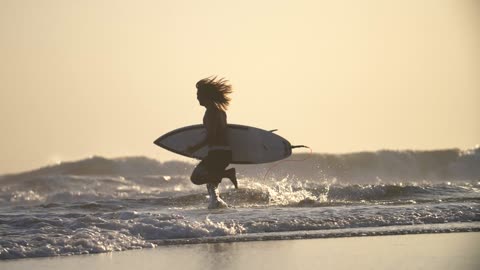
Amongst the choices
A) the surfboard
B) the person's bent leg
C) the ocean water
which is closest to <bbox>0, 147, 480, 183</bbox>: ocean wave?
the ocean water

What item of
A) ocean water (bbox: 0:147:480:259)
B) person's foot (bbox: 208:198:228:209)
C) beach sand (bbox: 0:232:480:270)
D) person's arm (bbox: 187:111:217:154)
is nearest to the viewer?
beach sand (bbox: 0:232:480:270)

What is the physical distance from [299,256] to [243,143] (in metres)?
6.82

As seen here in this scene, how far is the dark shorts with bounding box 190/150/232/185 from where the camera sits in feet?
50.8

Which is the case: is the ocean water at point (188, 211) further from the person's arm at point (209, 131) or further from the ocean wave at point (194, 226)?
the person's arm at point (209, 131)

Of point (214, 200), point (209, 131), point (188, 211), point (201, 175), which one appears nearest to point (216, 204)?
point (214, 200)

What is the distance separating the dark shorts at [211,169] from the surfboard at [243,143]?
92 cm

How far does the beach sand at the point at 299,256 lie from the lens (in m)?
9.30

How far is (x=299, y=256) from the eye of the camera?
995 cm

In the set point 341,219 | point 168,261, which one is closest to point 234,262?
point 168,261

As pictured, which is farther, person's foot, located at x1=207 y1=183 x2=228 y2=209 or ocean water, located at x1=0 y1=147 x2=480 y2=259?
person's foot, located at x1=207 y1=183 x2=228 y2=209

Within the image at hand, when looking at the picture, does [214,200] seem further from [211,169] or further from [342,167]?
[342,167]

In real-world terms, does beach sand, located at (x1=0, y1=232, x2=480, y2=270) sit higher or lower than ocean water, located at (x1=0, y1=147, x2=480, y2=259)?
lower

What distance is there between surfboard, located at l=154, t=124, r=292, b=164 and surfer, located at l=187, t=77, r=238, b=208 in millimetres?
909

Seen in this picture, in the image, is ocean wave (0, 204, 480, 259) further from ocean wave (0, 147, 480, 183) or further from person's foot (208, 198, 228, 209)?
ocean wave (0, 147, 480, 183)
